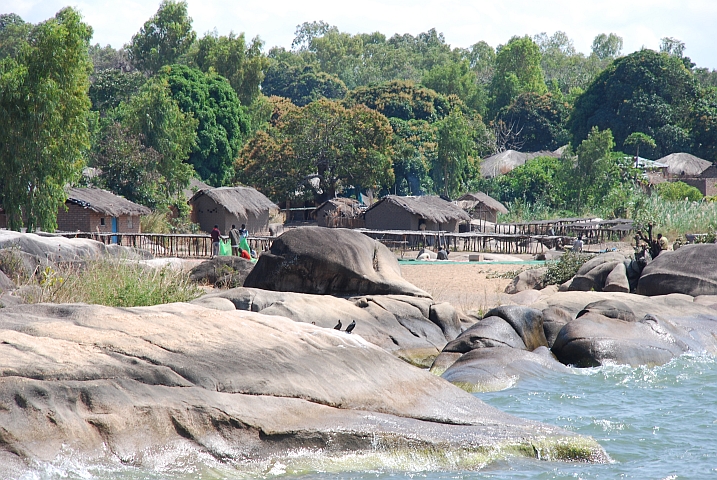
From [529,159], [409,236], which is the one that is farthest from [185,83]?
[529,159]

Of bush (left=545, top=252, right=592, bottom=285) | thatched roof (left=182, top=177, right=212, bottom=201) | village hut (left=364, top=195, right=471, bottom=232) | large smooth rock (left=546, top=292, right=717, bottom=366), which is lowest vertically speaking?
large smooth rock (left=546, top=292, right=717, bottom=366)

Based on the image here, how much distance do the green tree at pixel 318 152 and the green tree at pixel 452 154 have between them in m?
4.05

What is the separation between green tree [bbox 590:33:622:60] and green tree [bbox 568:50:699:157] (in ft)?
199

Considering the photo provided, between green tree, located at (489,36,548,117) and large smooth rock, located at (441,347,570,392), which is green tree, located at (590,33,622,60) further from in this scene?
large smooth rock, located at (441,347,570,392)

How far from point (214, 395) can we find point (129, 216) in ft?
92.1

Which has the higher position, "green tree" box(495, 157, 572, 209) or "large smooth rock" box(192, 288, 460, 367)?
"green tree" box(495, 157, 572, 209)

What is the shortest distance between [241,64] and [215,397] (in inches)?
2015

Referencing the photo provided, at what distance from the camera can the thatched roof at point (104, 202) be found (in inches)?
1230

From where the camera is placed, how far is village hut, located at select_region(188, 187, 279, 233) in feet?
123

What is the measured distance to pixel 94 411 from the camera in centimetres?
611

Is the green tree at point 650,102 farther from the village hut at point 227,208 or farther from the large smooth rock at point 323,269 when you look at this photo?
the large smooth rock at point 323,269

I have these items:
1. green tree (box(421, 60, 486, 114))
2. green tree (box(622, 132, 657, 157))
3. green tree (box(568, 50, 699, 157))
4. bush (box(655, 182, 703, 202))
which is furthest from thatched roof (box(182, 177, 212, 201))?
green tree (box(421, 60, 486, 114))

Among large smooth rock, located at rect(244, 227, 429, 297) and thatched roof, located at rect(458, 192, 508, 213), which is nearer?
large smooth rock, located at rect(244, 227, 429, 297)

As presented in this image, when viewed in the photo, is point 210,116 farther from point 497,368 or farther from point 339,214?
point 497,368
